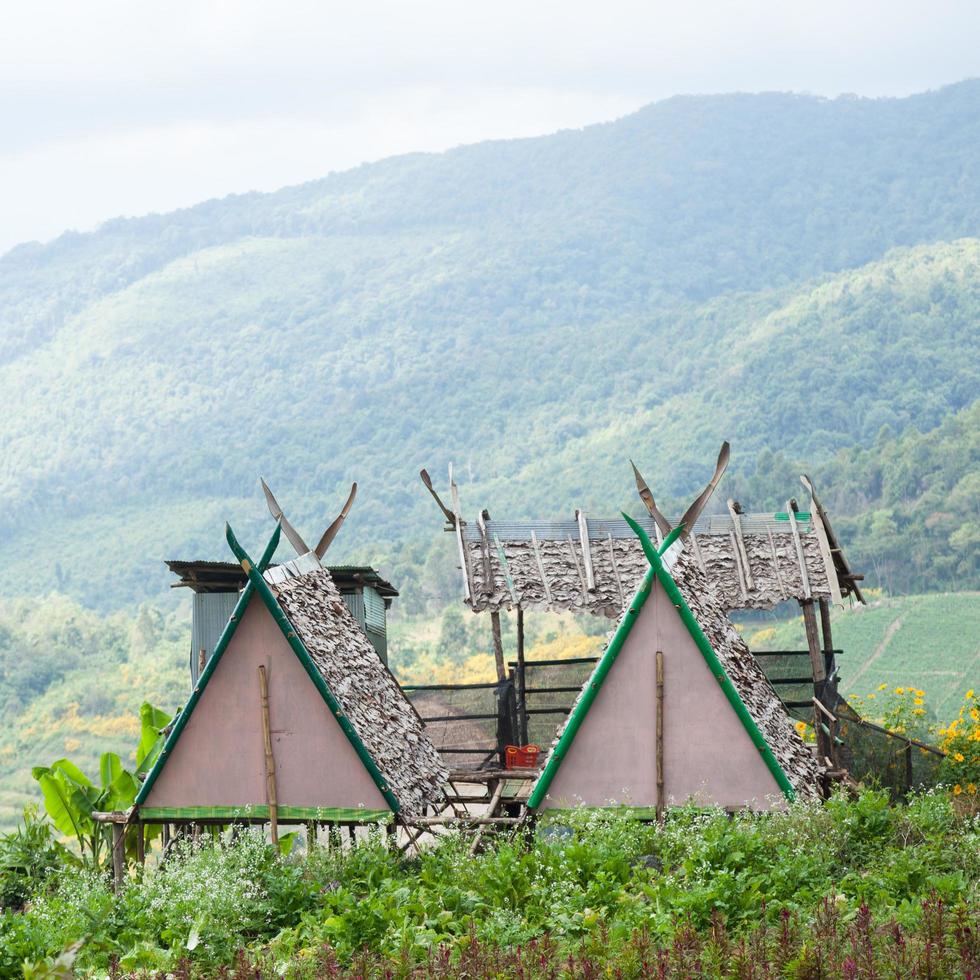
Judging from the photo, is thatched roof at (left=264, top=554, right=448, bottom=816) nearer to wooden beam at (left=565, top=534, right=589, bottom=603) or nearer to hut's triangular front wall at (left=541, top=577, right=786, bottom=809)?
hut's triangular front wall at (left=541, top=577, right=786, bottom=809)

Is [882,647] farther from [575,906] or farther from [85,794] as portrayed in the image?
[575,906]

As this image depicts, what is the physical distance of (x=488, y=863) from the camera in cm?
959

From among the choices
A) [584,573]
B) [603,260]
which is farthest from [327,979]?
[603,260]

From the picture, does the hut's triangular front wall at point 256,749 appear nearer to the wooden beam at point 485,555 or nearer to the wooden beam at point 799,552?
the wooden beam at point 485,555

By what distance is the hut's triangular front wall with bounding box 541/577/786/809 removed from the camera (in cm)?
1073

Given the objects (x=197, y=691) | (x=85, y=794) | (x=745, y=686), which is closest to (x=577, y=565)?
(x=745, y=686)

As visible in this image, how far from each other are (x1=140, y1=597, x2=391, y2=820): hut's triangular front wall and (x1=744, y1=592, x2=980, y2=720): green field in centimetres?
3064

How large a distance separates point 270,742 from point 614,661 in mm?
2652

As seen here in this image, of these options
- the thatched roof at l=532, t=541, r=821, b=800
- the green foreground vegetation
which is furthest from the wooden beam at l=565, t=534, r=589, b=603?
the green foreground vegetation

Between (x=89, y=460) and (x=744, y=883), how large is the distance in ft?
318

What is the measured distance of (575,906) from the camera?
8.73 meters

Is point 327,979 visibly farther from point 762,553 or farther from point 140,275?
point 140,275

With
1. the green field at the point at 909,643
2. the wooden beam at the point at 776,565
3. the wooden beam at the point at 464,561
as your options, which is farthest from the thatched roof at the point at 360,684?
the green field at the point at 909,643

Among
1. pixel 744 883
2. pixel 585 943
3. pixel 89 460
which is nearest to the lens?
pixel 585 943
